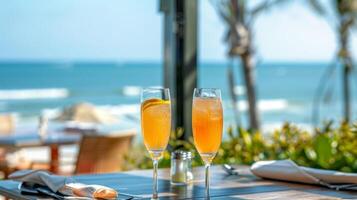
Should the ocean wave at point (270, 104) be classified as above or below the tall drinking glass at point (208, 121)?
below

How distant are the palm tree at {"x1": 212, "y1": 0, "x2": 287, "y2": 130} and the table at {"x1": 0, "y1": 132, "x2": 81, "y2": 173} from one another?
121 inches

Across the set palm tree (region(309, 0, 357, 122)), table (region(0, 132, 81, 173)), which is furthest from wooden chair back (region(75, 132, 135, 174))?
palm tree (region(309, 0, 357, 122))

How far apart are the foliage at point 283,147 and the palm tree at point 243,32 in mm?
4245

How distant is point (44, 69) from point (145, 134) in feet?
82.2

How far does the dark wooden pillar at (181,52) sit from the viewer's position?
4.25m

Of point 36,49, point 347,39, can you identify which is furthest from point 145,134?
point 36,49

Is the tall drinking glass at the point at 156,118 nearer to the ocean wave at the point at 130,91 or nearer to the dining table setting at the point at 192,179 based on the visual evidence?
the dining table setting at the point at 192,179

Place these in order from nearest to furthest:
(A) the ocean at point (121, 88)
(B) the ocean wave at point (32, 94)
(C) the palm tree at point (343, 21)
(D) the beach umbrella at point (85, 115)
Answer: (D) the beach umbrella at point (85, 115) → (C) the palm tree at point (343, 21) → (A) the ocean at point (121, 88) → (B) the ocean wave at point (32, 94)

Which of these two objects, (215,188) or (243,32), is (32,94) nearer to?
(243,32)

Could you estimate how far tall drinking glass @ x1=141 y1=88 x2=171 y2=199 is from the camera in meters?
1.81

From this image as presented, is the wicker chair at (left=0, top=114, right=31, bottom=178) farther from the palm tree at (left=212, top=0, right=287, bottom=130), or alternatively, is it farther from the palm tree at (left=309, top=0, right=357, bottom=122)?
the palm tree at (left=309, top=0, right=357, bottom=122)

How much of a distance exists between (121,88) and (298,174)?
21641 millimetres

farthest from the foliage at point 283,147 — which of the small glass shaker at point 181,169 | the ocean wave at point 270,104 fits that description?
the ocean wave at point 270,104

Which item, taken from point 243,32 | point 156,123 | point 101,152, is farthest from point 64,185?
point 243,32
